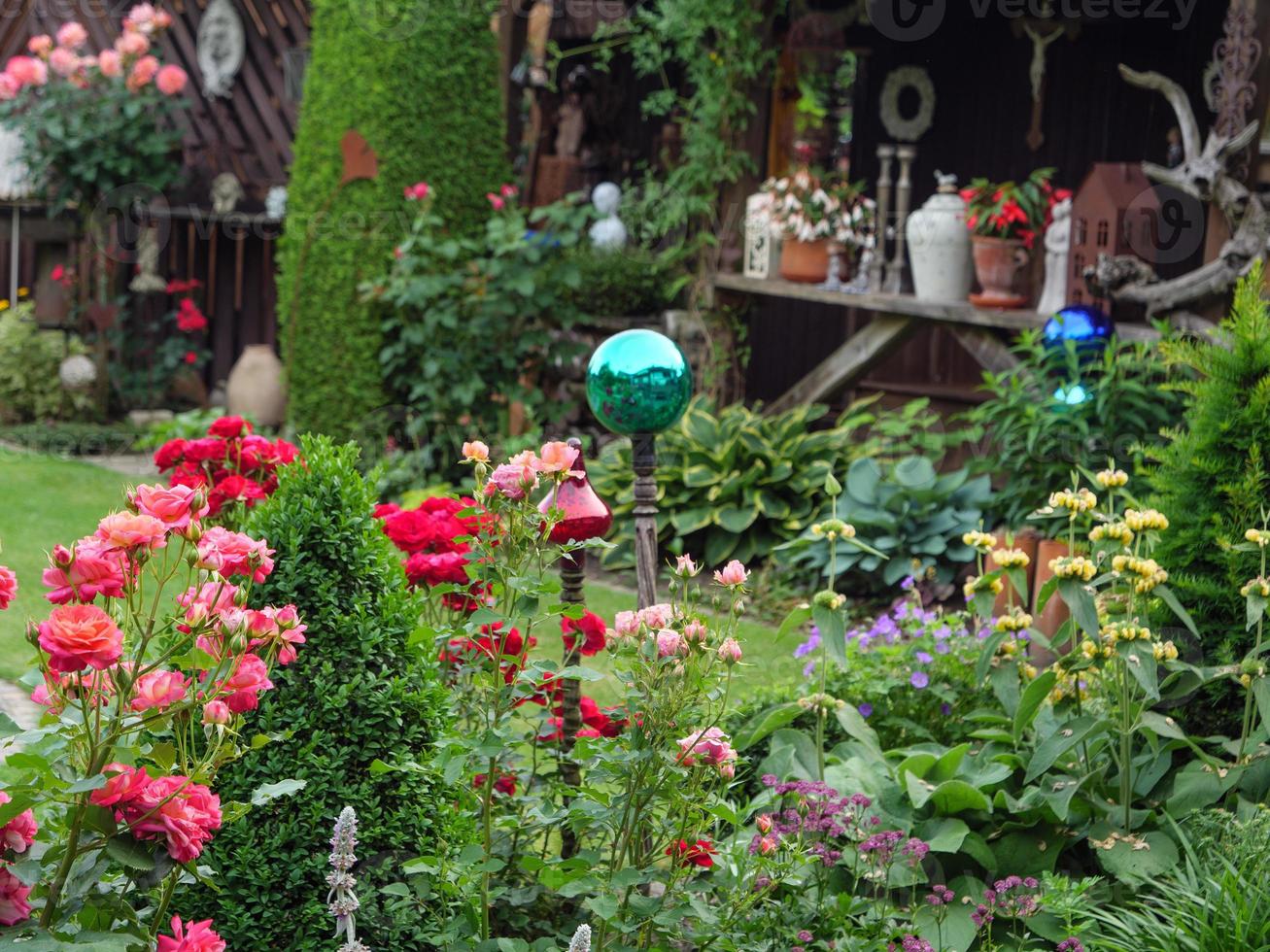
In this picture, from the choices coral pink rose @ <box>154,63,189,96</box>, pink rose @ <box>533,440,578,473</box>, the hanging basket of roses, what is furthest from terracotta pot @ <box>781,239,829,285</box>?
pink rose @ <box>533,440,578,473</box>

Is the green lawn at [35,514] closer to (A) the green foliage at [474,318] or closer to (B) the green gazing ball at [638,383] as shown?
(A) the green foliage at [474,318]

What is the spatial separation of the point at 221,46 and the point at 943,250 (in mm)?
5868

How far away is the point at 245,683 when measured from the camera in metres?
1.90

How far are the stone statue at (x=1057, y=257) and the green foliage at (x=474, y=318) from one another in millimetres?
2393

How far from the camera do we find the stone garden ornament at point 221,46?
10219 millimetres

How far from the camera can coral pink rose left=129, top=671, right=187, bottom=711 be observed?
6.06 ft

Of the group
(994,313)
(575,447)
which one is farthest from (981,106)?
(575,447)

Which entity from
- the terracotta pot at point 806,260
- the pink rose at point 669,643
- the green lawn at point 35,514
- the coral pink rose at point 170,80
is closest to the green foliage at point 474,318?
the terracotta pot at point 806,260

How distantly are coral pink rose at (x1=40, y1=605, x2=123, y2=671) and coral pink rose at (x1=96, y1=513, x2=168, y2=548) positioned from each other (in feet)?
0.37

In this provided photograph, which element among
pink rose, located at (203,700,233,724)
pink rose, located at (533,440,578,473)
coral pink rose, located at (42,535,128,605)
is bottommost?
pink rose, located at (203,700,233,724)

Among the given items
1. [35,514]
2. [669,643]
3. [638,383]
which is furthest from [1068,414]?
[35,514]

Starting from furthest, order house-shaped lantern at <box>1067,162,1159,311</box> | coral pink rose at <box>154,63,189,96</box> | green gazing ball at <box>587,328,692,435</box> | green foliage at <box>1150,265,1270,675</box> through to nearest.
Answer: coral pink rose at <box>154,63,189,96</box> → house-shaped lantern at <box>1067,162,1159,311</box> → green foliage at <box>1150,265,1270,675</box> → green gazing ball at <box>587,328,692,435</box>

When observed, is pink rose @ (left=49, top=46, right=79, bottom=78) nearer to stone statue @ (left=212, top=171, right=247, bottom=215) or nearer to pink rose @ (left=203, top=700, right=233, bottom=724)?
stone statue @ (left=212, top=171, right=247, bottom=215)

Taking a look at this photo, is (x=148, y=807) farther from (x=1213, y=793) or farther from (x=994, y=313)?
(x=994, y=313)
